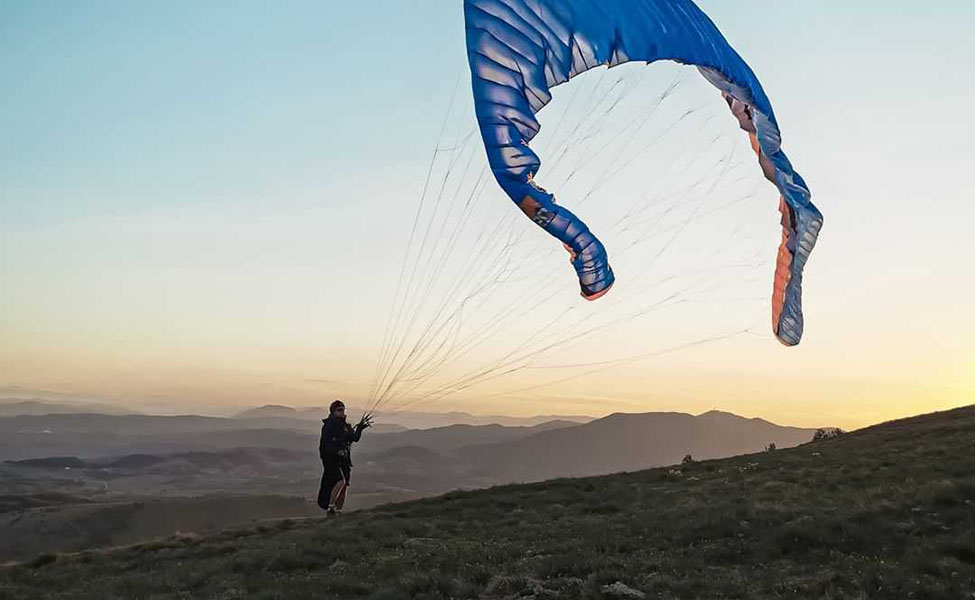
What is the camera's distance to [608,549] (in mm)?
11602

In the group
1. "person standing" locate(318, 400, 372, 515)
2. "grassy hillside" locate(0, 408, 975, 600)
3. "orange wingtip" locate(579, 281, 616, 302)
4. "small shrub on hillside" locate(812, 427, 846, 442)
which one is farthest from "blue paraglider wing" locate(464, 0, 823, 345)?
"small shrub on hillside" locate(812, 427, 846, 442)

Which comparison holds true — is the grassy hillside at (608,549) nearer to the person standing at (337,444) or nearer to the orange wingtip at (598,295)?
the person standing at (337,444)

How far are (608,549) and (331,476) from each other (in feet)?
24.1

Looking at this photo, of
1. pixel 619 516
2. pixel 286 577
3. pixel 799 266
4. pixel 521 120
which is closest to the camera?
pixel 521 120

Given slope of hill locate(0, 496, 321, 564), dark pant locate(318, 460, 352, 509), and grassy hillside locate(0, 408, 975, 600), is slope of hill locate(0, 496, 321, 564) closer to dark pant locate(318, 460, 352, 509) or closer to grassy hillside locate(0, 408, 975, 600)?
dark pant locate(318, 460, 352, 509)

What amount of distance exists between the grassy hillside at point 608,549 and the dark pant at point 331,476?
566mm

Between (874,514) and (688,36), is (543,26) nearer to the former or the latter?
(688,36)

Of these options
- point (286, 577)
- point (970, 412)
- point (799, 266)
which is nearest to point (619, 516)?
point (799, 266)

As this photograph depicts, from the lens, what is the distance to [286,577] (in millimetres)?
11188

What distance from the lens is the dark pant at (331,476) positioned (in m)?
16.4

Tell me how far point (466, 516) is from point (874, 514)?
8.25 meters

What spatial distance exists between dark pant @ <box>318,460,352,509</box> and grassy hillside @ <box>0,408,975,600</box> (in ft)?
1.86

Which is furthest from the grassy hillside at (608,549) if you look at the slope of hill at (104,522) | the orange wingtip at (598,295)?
the slope of hill at (104,522)

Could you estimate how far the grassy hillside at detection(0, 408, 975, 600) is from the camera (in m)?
9.43
